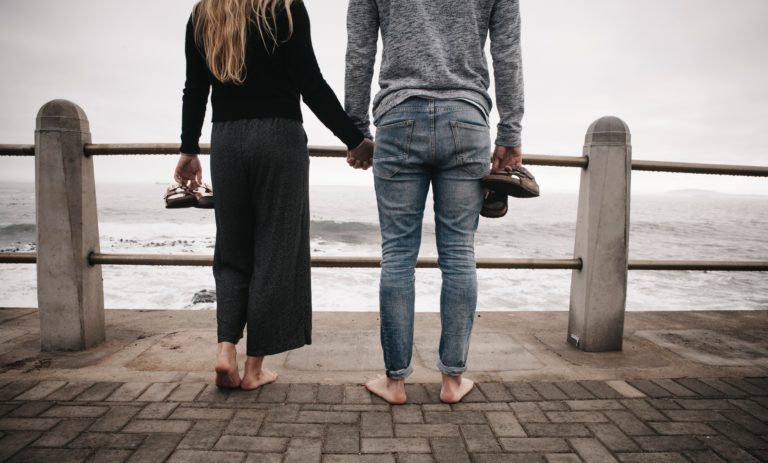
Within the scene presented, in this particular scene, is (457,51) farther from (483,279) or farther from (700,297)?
(700,297)

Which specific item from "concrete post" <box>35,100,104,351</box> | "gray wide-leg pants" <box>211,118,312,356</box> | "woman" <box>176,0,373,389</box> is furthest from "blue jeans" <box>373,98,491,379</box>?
"concrete post" <box>35,100,104,351</box>

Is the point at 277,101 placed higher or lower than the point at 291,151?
higher

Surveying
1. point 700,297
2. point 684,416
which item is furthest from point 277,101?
point 700,297

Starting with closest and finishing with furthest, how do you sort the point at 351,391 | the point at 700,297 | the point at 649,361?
the point at 351,391 < the point at 649,361 < the point at 700,297

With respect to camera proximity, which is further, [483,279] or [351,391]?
[483,279]

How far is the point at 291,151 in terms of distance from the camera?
1.84 m

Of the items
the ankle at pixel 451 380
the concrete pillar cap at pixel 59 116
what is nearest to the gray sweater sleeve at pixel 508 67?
the ankle at pixel 451 380

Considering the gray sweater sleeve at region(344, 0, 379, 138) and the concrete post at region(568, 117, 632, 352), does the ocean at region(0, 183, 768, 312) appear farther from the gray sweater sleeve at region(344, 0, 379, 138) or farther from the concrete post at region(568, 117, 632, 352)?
the gray sweater sleeve at region(344, 0, 379, 138)

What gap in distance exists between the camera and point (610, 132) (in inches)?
96.5

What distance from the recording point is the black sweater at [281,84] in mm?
1779

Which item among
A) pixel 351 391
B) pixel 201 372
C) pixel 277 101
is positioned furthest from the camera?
pixel 201 372

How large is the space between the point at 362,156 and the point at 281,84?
0.45 metres

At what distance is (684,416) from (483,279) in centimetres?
596

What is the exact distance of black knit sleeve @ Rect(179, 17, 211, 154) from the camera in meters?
1.87
